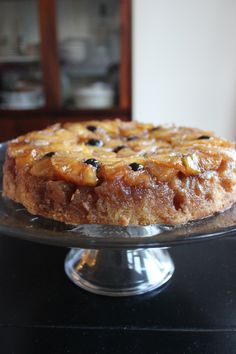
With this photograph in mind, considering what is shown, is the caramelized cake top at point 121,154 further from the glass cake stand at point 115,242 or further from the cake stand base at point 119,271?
the cake stand base at point 119,271

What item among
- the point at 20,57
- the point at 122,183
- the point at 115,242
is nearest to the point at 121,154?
the point at 122,183

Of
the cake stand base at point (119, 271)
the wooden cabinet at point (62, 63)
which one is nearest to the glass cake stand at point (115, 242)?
the cake stand base at point (119, 271)

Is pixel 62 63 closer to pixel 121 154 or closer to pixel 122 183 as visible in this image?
pixel 121 154

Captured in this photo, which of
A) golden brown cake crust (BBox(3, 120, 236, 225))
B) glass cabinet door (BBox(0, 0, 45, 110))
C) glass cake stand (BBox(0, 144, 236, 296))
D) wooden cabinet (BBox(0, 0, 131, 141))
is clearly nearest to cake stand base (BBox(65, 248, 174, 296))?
glass cake stand (BBox(0, 144, 236, 296))

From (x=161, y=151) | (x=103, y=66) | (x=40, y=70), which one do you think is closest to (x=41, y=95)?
(x=40, y=70)

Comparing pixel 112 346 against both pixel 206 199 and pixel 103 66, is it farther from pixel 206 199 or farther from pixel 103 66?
pixel 103 66

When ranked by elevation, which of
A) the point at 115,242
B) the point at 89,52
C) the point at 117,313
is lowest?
the point at 117,313

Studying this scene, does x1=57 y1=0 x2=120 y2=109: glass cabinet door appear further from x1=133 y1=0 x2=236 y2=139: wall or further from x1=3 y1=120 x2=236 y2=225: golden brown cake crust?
x1=3 y1=120 x2=236 y2=225: golden brown cake crust

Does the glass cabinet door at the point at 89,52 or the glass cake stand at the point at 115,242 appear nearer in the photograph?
the glass cake stand at the point at 115,242

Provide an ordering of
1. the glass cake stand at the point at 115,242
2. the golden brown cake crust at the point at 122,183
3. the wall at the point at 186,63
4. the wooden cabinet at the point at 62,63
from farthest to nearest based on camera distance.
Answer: the wall at the point at 186,63, the wooden cabinet at the point at 62,63, the golden brown cake crust at the point at 122,183, the glass cake stand at the point at 115,242
